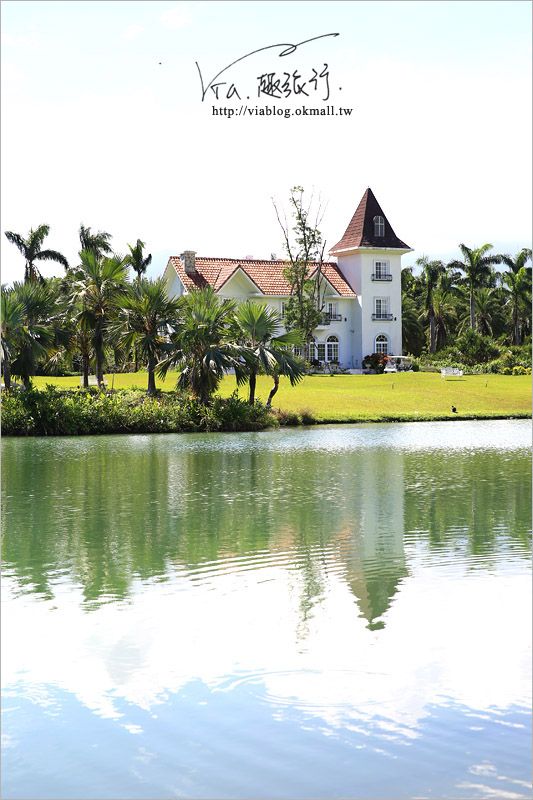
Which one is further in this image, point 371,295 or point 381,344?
point 381,344

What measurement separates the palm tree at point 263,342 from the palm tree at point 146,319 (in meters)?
2.12

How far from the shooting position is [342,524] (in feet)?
32.3

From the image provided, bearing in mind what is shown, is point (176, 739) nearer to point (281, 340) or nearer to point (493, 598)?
point (493, 598)

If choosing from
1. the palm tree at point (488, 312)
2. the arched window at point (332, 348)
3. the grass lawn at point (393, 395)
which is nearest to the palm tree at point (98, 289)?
the grass lawn at point (393, 395)

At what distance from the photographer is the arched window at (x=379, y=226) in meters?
50.9

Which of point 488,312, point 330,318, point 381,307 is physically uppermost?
point 488,312

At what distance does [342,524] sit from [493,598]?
340 centimetres

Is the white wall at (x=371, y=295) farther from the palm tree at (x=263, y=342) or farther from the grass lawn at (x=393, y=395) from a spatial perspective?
the palm tree at (x=263, y=342)

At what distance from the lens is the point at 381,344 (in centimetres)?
5038

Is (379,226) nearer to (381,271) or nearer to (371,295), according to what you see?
(381,271)

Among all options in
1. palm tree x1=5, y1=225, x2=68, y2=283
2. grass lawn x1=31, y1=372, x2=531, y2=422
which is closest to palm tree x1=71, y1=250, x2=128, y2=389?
grass lawn x1=31, y1=372, x2=531, y2=422

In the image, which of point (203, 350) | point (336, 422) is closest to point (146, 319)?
point (203, 350)

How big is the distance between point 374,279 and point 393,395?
59.9 feet

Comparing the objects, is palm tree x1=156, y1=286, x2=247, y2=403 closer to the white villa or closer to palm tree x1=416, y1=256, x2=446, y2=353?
the white villa
